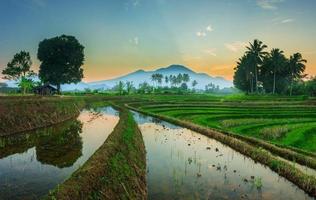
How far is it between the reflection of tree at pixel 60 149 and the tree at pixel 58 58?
75.5 m

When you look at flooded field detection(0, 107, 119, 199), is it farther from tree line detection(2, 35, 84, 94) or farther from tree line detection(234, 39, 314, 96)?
tree line detection(234, 39, 314, 96)

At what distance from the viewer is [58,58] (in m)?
99.8

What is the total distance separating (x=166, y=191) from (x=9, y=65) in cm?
10610

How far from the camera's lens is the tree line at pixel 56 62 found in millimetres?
99188

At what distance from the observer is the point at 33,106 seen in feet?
120

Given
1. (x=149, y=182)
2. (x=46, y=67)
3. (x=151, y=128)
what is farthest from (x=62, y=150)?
(x=46, y=67)

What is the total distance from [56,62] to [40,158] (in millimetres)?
86807

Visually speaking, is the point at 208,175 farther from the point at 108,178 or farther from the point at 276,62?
the point at 276,62

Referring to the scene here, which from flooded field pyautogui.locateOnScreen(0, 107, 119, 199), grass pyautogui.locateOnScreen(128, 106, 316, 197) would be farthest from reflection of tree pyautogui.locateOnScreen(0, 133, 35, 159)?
grass pyautogui.locateOnScreen(128, 106, 316, 197)

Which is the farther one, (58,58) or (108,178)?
(58,58)

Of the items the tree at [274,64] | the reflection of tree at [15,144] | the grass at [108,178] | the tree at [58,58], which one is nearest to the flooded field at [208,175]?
the grass at [108,178]

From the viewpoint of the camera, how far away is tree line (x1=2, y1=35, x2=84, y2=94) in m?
99.2

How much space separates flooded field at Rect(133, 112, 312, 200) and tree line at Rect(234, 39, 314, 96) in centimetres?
9540

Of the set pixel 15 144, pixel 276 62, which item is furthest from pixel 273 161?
pixel 276 62
